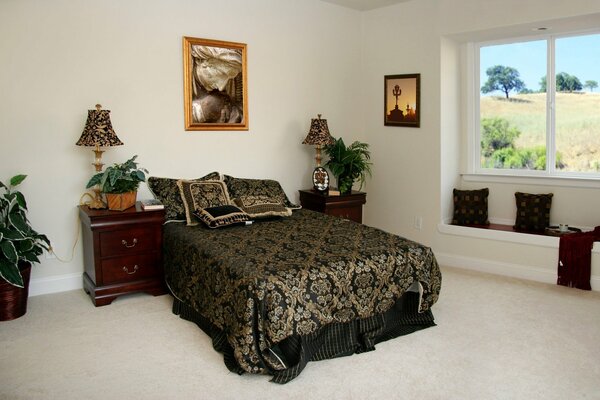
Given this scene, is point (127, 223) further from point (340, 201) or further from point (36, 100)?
point (340, 201)

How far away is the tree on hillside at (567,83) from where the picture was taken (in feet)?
16.2

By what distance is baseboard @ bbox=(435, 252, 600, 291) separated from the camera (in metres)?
4.68

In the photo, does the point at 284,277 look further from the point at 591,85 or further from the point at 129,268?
the point at 591,85

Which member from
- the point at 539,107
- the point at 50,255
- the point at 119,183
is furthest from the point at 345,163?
the point at 50,255

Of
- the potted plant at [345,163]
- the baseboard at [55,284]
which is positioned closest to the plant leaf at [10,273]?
the baseboard at [55,284]

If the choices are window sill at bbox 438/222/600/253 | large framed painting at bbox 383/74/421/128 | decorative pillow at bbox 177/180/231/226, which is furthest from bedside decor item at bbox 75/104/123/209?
window sill at bbox 438/222/600/253

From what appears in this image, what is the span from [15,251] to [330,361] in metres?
2.23

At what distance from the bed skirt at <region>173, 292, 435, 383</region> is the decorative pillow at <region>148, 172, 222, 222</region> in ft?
2.77

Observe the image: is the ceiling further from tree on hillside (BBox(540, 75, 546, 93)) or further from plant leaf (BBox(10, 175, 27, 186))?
plant leaf (BBox(10, 175, 27, 186))

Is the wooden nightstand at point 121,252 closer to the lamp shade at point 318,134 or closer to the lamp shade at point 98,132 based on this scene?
the lamp shade at point 98,132

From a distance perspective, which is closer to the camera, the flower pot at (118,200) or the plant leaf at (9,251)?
the plant leaf at (9,251)

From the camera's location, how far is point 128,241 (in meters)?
4.23

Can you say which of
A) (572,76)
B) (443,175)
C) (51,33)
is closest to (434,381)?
(443,175)

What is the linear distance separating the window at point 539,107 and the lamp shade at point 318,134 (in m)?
1.56
